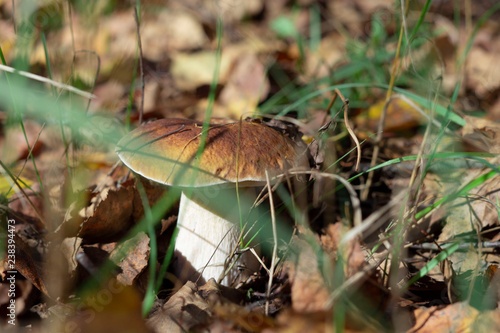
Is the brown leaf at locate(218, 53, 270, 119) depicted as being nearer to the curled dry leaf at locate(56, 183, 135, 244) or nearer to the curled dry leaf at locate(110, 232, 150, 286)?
the curled dry leaf at locate(56, 183, 135, 244)

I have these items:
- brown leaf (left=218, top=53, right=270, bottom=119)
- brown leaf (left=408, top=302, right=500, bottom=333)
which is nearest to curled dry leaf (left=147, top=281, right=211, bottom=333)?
brown leaf (left=408, top=302, right=500, bottom=333)

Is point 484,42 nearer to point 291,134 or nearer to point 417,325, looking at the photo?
point 291,134

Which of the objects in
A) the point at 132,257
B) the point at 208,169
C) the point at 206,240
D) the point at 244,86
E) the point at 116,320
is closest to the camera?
the point at 116,320

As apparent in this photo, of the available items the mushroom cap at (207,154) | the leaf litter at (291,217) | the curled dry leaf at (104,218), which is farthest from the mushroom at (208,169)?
the curled dry leaf at (104,218)

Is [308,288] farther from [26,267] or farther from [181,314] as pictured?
[26,267]

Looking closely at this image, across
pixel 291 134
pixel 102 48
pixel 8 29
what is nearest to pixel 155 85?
pixel 102 48

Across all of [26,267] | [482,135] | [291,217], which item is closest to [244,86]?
[291,217]

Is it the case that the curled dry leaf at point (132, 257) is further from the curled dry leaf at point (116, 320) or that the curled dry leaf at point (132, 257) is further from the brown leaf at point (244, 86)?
the brown leaf at point (244, 86)
